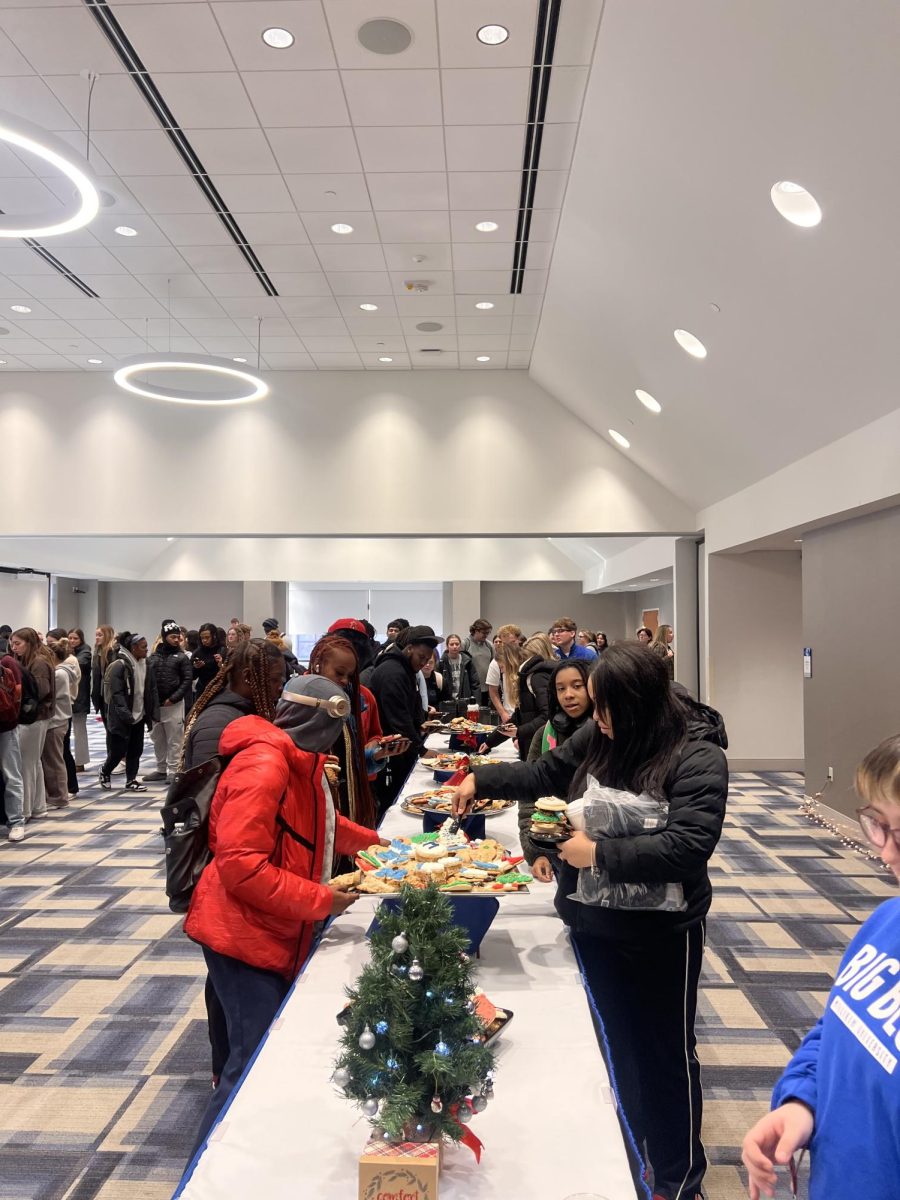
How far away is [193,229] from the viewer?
20.9 ft

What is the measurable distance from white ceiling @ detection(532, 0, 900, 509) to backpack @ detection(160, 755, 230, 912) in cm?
333

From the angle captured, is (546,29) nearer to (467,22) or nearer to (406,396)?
(467,22)

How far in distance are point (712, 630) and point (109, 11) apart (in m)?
7.87

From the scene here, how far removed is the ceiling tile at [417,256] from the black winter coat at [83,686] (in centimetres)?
512

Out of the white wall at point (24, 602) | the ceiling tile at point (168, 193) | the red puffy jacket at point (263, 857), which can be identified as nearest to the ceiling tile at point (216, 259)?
the ceiling tile at point (168, 193)

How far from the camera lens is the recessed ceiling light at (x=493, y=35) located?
412 centimetres

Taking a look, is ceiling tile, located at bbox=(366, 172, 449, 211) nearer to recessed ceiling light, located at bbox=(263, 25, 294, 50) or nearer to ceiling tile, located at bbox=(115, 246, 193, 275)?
recessed ceiling light, located at bbox=(263, 25, 294, 50)

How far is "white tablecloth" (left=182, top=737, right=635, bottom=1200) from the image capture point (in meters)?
1.17

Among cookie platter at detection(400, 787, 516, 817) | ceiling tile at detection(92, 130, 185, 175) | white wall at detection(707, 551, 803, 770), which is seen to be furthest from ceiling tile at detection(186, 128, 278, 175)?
white wall at detection(707, 551, 803, 770)

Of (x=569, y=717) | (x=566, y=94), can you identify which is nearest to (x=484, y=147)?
(x=566, y=94)

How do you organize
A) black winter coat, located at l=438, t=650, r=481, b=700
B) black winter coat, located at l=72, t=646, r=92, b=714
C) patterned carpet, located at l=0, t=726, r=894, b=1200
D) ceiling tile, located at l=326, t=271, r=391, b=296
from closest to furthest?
1. patterned carpet, located at l=0, t=726, r=894, b=1200
2. ceiling tile, located at l=326, t=271, r=391, b=296
3. black winter coat, located at l=72, t=646, r=92, b=714
4. black winter coat, located at l=438, t=650, r=481, b=700

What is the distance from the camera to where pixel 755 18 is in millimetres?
3258

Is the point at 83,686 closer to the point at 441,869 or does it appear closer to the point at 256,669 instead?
the point at 256,669

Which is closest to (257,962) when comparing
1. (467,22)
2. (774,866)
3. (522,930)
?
(522,930)
